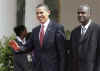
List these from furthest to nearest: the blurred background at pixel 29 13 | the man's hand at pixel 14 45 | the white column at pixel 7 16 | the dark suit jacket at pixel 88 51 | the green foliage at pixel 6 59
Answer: the white column at pixel 7 16 → the blurred background at pixel 29 13 → the green foliage at pixel 6 59 → the man's hand at pixel 14 45 → the dark suit jacket at pixel 88 51

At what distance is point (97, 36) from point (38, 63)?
0.95m

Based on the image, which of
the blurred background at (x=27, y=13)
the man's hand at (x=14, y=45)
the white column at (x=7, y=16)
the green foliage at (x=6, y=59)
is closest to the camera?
the man's hand at (x=14, y=45)

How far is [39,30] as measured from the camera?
504 centimetres

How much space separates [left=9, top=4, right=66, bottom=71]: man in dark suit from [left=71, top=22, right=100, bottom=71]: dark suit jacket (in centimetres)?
29

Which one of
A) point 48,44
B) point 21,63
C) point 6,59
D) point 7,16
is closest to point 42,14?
point 48,44

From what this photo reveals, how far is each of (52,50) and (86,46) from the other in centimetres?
52

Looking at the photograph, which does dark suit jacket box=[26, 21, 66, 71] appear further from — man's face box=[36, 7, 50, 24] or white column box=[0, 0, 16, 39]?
white column box=[0, 0, 16, 39]

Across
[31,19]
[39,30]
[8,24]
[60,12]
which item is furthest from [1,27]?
[39,30]

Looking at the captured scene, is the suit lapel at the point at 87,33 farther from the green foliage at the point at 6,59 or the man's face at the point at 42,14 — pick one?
the green foliage at the point at 6,59

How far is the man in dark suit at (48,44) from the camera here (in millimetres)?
4883

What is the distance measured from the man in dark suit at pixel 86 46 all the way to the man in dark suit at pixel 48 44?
247 mm

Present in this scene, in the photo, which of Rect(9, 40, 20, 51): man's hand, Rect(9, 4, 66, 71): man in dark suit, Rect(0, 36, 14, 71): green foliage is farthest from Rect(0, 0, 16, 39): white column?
Rect(9, 4, 66, 71): man in dark suit

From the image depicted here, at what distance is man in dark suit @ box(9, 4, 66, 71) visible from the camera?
4883 millimetres

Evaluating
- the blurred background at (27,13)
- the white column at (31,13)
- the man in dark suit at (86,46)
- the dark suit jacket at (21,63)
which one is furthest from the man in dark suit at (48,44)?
the white column at (31,13)
